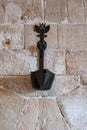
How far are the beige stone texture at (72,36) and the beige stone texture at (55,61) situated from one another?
0.07m

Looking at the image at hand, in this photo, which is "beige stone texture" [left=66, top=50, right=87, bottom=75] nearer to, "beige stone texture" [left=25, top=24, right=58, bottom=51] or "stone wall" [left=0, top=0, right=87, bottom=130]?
"stone wall" [left=0, top=0, right=87, bottom=130]

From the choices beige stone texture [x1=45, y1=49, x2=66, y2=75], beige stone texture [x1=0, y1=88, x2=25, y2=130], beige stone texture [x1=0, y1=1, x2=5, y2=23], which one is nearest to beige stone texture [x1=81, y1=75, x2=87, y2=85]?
beige stone texture [x1=45, y1=49, x2=66, y2=75]

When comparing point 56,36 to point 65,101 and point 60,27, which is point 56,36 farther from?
point 65,101

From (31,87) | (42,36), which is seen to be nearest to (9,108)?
(31,87)

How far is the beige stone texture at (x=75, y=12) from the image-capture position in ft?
6.59

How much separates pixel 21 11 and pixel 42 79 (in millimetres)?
616

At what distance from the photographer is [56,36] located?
198cm

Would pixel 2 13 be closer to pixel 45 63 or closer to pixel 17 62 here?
pixel 17 62

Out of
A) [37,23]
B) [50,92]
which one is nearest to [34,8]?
[37,23]

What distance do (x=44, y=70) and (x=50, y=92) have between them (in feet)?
0.65

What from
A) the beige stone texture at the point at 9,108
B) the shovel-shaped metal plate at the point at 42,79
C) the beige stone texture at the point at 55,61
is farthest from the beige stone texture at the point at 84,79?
the beige stone texture at the point at 9,108

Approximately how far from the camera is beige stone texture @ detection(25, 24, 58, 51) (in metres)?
1.97

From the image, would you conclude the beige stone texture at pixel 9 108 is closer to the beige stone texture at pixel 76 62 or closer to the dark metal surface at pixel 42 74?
the dark metal surface at pixel 42 74

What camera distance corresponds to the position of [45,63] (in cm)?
196
